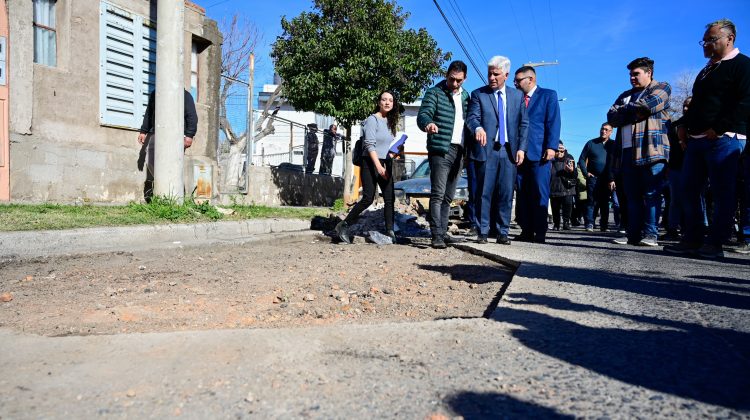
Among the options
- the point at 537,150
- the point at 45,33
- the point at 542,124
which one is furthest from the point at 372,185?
the point at 45,33

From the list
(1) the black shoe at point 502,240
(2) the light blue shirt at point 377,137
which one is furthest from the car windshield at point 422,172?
(1) the black shoe at point 502,240

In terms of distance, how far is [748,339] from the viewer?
6.82ft

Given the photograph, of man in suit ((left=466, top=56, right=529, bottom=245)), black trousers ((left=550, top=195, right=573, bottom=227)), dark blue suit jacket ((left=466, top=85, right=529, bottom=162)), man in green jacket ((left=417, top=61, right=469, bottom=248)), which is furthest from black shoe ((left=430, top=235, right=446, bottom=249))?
black trousers ((left=550, top=195, right=573, bottom=227))

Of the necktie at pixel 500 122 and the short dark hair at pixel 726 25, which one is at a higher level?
the short dark hair at pixel 726 25

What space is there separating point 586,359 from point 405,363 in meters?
0.62

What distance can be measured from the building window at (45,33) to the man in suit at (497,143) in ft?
20.1

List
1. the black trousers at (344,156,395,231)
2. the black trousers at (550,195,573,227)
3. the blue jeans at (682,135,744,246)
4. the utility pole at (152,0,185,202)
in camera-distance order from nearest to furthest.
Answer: the blue jeans at (682,135,744,246) → the black trousers at (344,156,395,231) → the utility pole at (152,0,185,202) → the black trousers at (550,195,573,227)

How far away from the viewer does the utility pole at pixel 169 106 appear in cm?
701

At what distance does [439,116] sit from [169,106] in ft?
12.0

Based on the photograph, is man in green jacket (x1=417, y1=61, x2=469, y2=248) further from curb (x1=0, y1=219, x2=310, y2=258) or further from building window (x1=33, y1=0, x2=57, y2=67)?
building window (x1=33, y1=0, x2=57, y2=67)

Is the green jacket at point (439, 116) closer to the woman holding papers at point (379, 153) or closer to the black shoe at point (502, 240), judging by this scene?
the woman holding papers at point (379, 153)

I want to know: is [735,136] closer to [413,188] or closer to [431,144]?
[431,144]

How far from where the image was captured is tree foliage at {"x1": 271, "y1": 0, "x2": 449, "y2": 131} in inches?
536

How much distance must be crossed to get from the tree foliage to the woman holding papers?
25.0 feet
